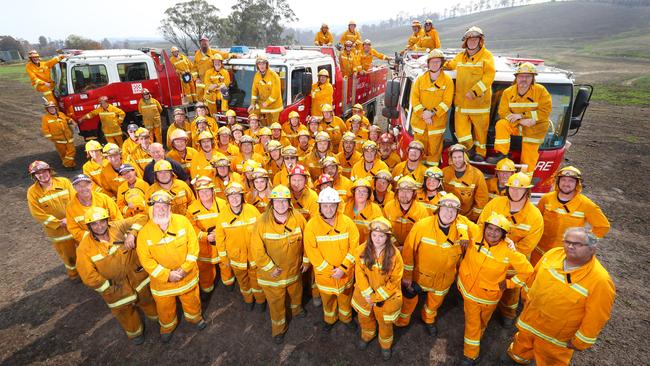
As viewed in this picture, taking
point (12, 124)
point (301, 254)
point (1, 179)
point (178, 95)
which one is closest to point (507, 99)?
point (301, 254)

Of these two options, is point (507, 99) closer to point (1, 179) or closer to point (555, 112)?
point (555, 112)

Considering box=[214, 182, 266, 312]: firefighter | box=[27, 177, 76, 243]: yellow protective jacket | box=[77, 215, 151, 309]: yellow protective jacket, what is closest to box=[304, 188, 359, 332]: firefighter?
box=[214, 182, 266, 312]: firefighter

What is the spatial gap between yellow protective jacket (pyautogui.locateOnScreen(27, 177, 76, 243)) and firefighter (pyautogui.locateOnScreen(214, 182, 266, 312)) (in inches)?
96.5

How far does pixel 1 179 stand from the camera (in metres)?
8.79

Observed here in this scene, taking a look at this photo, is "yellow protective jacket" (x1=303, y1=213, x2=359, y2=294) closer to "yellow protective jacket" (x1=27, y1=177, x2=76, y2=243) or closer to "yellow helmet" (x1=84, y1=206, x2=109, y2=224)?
"yellow helmet" (x1=84, y1=206, x2=109, y2=224)

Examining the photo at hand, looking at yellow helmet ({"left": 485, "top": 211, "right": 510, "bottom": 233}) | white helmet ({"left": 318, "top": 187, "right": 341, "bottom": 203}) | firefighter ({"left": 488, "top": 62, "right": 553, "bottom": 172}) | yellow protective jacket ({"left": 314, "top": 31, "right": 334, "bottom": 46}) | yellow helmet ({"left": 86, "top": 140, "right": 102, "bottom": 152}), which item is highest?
yellow protective jacket ({"left": 314, "top": 31, "right": 334, "bottom": 46})

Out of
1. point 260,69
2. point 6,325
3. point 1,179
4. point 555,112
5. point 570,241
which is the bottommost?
point 6,325

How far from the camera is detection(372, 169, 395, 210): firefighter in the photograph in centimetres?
431

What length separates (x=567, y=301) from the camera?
9.32ft

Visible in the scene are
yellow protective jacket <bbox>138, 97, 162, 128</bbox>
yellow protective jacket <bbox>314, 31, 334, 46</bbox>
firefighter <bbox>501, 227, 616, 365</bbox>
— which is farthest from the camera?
yellow protective jacket <bbox>314, 31, 334, 46</bbox>

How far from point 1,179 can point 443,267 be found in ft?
37.3

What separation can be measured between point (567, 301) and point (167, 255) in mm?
3989

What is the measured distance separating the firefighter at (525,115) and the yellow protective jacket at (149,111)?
9.08 metres

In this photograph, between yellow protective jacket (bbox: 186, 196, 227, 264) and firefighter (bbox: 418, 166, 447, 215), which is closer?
firefighter (bbox: 418, 166, 447, 215)
